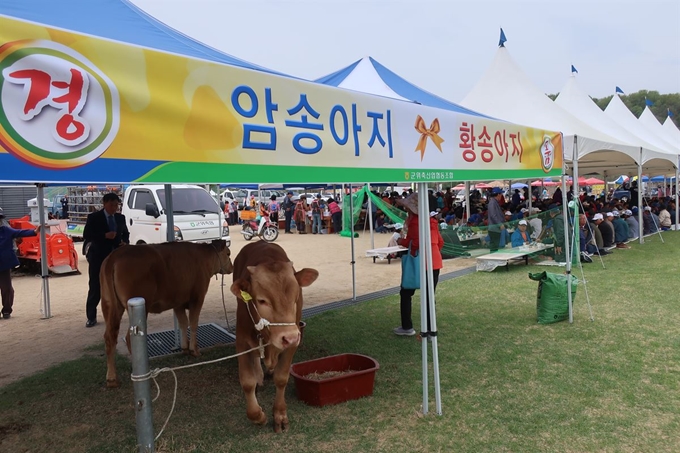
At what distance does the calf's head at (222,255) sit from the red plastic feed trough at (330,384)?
1.81m

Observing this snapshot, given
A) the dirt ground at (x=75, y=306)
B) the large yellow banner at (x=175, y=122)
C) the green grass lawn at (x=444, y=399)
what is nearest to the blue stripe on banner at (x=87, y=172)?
the large yellow banner at (x=175, y=122)

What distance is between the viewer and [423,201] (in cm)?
386

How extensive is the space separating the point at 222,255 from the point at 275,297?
2.83 meters

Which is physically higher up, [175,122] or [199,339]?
[175,122]

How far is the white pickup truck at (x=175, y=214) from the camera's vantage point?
11281mm

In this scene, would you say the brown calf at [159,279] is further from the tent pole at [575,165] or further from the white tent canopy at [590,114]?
the white tent canopy at [590,114]

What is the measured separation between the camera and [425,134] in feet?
12.7

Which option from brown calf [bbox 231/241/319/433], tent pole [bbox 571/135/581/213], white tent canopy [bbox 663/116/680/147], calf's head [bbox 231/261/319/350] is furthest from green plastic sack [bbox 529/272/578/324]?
white tent canopy [bbox 663/116/680/147]

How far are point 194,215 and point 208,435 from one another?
8.61 metres

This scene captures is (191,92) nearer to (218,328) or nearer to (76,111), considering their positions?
(76,111)

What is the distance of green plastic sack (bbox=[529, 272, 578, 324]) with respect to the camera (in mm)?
6188

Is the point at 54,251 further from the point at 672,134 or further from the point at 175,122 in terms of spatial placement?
the point at 672,134

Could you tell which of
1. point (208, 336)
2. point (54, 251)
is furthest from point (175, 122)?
point (54, 251)

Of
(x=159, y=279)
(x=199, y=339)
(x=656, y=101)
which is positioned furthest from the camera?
(x=656, y=101)
